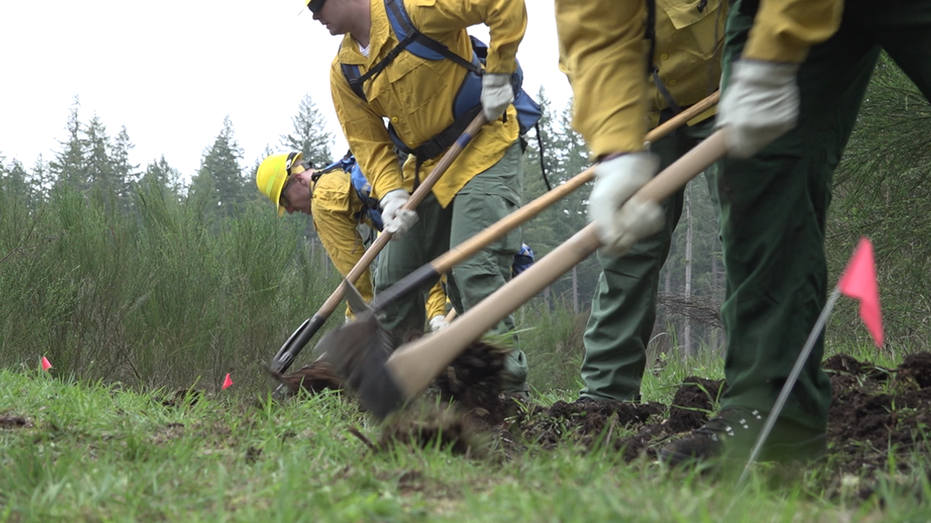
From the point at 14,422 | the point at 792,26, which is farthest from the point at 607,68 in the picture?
the point at 14,422

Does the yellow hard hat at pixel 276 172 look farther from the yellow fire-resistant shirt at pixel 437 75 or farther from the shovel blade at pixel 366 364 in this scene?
the shovel blade at pixel 366 364

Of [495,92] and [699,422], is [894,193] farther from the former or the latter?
[699,422]

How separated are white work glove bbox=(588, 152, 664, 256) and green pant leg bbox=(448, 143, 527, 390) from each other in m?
2.11

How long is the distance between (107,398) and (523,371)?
2115 millimetres

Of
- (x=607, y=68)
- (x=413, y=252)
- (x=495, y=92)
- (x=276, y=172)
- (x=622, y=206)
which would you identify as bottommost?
(x=413, y=252)

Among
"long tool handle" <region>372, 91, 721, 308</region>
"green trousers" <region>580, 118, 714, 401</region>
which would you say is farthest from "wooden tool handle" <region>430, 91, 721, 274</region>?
"green trousers" <region>580, 118, 714, 401</region>

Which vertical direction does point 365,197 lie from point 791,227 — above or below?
below

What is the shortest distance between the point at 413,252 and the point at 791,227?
10.2 feet

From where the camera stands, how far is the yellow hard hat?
7.19 meters

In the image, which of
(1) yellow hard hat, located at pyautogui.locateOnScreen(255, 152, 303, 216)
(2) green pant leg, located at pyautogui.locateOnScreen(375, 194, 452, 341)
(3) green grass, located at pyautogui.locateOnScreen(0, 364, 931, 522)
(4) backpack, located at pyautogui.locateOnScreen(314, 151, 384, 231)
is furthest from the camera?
(1) yellow hard hat, located at pyautogui.locateOnScreen(255, 152, 303, 216)

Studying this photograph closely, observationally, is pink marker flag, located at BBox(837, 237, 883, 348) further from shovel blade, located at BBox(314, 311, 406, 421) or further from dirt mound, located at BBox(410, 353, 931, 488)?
shovel blade, located at BBox(314, 311, 406, 421)

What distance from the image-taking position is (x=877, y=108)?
16.0 feet

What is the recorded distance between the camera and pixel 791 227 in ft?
7.31

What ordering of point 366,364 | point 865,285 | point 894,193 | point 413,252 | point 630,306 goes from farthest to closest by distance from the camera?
1. point 894,193
2. point 413,252
3. point 630,306
4. point 366,364
5. point 865,285
